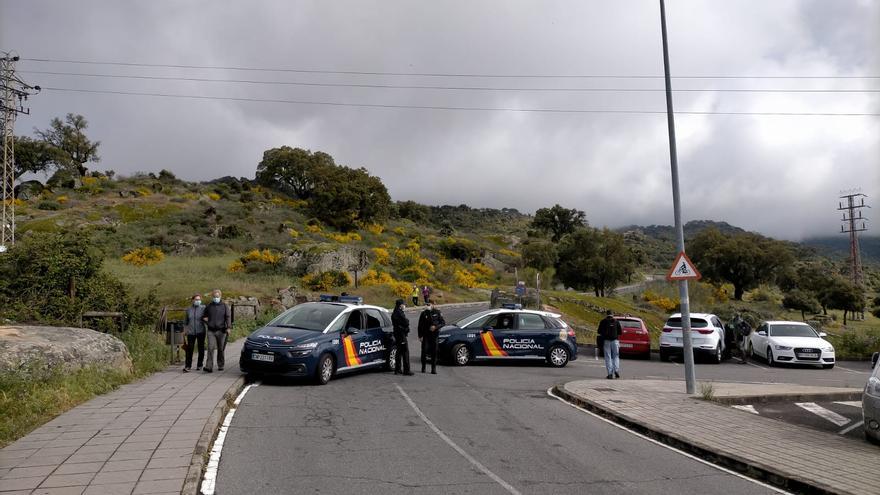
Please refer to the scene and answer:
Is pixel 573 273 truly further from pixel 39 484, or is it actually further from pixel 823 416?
pixel 39 484

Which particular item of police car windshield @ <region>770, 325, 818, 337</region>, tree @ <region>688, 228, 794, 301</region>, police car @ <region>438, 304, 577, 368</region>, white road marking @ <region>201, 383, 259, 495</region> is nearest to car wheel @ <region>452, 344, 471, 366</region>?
police car @ <region>438, 304, 577, 368</region>

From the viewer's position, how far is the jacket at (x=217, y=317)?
516 inches

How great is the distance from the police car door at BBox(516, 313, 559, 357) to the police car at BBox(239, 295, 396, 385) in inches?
157

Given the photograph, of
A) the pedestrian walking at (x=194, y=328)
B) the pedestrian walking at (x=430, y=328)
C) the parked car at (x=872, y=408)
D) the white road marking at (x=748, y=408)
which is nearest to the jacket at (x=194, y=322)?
the pedestrian walking at (x=194, y=328)

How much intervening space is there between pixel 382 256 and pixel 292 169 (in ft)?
131

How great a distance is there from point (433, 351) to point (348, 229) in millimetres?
59273

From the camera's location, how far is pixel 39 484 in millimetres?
5586

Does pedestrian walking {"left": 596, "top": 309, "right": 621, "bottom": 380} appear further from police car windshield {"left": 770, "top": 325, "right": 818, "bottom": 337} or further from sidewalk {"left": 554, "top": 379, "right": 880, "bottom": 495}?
police car windshield {"left": 770, "top": 325, "right": 818, "bottom": 337}

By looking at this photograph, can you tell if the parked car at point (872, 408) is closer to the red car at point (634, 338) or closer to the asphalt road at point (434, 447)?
the asphalt road at point (434, 447)

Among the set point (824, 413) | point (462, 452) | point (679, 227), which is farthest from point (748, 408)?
point (462, 452)

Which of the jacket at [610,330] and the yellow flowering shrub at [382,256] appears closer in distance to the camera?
Answer: the jacket at [610,330]

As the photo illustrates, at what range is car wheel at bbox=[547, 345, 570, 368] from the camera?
1739 cm

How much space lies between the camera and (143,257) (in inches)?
1751

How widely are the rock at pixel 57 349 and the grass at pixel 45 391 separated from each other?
154mm
